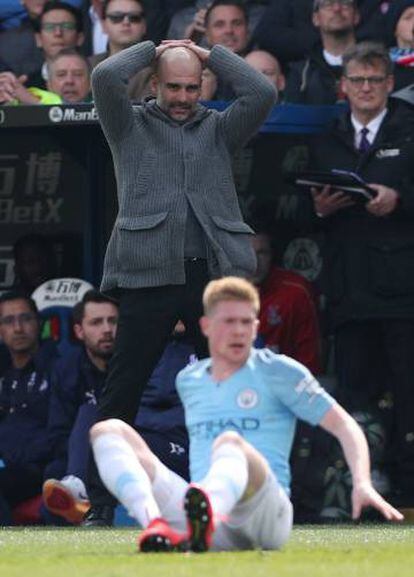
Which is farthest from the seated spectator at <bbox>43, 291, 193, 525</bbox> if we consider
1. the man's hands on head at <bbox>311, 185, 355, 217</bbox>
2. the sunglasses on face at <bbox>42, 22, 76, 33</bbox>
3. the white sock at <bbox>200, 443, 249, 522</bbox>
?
the white sock at <bbox>200, 443, 249, 522</bbox>

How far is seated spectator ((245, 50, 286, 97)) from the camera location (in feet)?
41.8

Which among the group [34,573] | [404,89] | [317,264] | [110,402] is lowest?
[34,573]

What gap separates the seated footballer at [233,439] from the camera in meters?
6.96

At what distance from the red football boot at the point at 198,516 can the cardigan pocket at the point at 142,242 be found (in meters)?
2.78

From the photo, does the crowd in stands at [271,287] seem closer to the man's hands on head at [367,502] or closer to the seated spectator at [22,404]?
the seated spectator at [22,404]

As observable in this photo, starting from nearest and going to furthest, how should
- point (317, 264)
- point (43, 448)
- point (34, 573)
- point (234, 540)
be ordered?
point (34, 573) < point (234, 540) < point (43, 448) < point (317, 264)

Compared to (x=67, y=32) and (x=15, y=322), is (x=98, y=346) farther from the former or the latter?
(x=67, y=32)

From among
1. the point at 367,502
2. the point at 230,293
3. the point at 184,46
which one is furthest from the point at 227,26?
the point at 367,502

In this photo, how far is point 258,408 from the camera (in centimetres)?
724

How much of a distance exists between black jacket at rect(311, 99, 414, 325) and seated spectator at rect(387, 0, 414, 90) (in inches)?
26.9

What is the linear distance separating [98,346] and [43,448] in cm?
65

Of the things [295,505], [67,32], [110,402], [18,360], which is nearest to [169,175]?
[110,402]

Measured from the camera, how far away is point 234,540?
7277 millimetres

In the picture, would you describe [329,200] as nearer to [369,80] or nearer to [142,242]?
[369,80]
